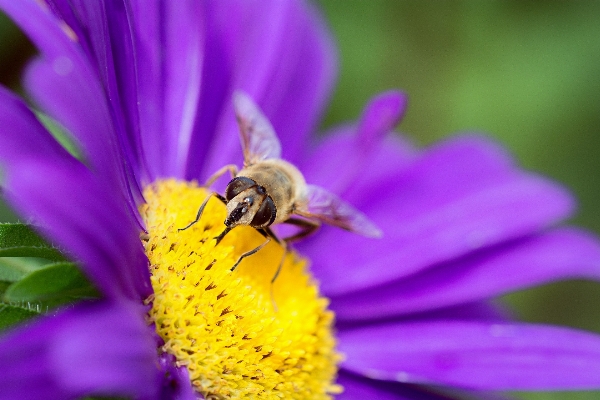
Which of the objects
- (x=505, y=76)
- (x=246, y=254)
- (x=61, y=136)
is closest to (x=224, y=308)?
(x=246, y=254)

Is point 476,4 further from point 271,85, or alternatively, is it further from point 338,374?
point 338,374

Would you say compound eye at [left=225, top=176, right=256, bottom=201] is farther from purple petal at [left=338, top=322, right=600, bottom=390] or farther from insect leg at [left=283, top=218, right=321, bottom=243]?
purple petal at [left=338, top=322, right=600, bottom=390]

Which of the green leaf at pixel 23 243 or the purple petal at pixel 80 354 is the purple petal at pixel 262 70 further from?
the purple petal at pixel 80 354

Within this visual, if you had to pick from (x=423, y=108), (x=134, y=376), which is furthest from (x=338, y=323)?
(x=423, y=108)

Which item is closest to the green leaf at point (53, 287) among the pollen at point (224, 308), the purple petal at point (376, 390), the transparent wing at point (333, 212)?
the pollen at point (224, 308)

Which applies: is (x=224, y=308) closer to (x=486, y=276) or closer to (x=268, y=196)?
(x=268, y=196)

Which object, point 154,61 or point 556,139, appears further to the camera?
point 556,139

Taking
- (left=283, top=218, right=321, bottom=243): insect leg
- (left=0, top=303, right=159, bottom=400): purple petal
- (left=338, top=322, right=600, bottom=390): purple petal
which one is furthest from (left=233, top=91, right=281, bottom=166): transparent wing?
(left=0, top=303, right=159, bottom=400): purple petal
